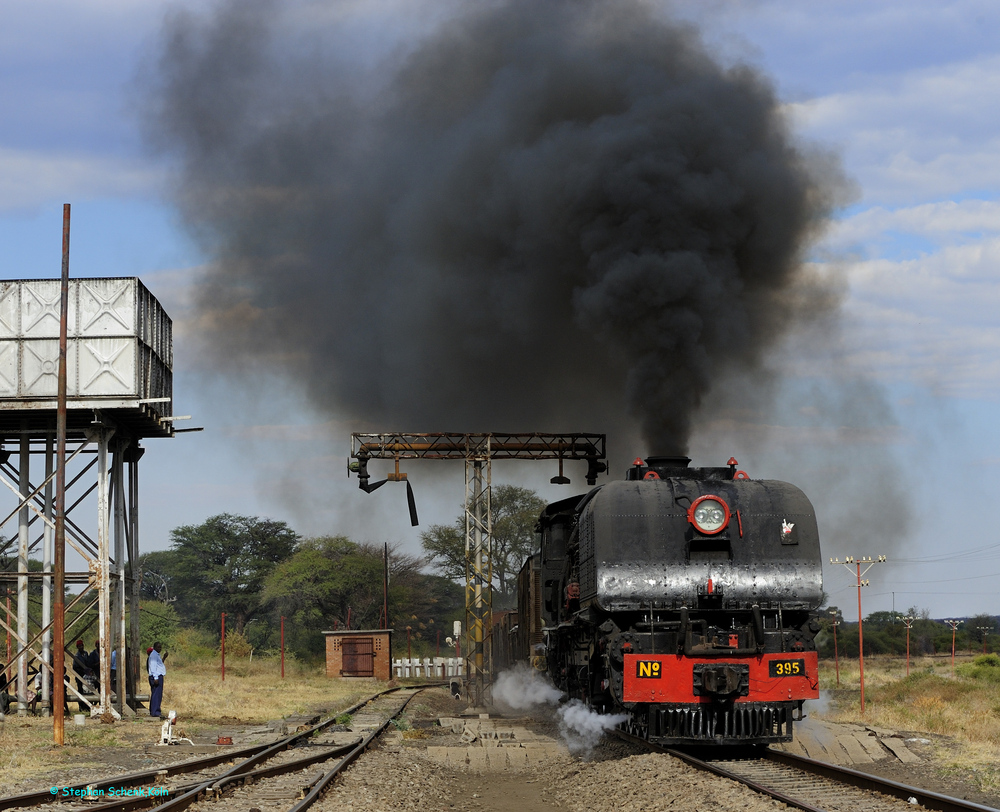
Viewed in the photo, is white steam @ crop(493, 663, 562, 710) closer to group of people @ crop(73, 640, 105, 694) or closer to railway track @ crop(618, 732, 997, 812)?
railway track @ crop(618, 732, 997, 812)

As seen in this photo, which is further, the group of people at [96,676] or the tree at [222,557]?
the tree at [222,557]

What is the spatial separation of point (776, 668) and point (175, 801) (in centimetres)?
625

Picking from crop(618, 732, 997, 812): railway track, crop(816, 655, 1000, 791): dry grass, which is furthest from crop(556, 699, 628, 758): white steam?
crop(816, 655, 1000, 791): dry grass

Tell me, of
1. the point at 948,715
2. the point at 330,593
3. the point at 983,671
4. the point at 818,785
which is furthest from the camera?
the point at 330,593

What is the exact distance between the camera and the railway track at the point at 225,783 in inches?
370

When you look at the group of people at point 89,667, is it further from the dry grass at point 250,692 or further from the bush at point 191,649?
the bush at point 191,649

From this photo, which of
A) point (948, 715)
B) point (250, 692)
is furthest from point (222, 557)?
point (948, 715)

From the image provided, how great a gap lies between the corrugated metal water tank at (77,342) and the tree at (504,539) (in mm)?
49447

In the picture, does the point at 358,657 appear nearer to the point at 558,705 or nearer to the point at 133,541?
the point at 133,541

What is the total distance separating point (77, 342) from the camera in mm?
19469

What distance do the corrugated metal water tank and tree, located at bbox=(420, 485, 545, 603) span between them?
4945 centimetres

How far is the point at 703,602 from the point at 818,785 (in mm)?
2468

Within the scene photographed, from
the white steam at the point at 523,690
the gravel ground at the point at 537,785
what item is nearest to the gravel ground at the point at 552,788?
the gravel ground at the point at 537,785

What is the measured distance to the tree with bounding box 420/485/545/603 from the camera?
6981 cm
